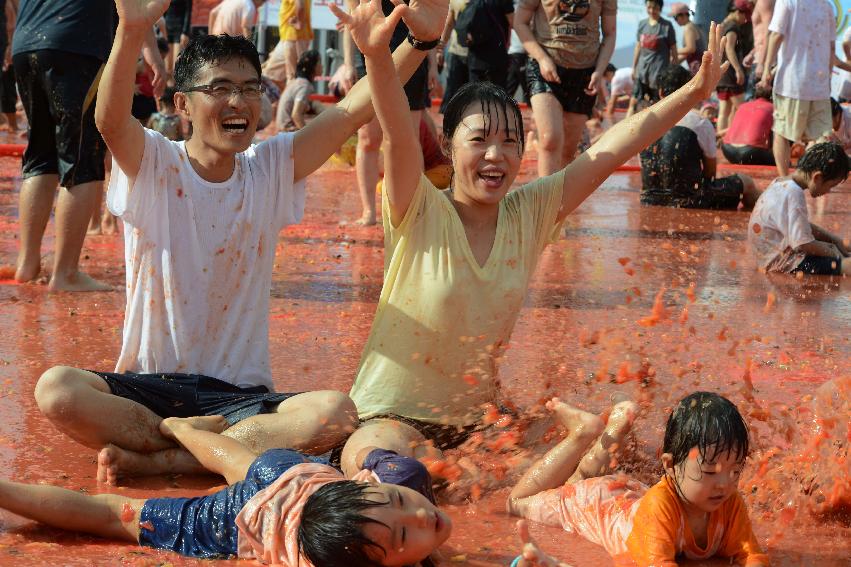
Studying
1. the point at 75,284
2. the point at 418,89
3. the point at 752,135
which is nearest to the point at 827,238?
the point at 418,89

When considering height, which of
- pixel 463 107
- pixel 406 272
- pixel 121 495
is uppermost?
pixel 463 107

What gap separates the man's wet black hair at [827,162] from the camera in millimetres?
7609

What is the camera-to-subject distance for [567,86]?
8.86 meters

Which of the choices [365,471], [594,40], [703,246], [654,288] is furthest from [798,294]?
[365,471]

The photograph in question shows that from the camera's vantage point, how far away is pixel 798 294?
23.1 ft

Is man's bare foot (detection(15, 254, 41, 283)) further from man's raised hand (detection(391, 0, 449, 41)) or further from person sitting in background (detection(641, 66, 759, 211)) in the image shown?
person sitting in background (detection(641, 66, 759, 211))

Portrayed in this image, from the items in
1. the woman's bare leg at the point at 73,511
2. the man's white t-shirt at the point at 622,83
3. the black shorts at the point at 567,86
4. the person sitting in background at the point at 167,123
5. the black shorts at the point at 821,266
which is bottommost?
the woman's bare leg at the point at 73,511

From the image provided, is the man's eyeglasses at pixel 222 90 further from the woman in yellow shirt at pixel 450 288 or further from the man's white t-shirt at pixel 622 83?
the man's white t-shirt at pixel 622 83

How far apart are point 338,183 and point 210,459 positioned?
7.61 meters

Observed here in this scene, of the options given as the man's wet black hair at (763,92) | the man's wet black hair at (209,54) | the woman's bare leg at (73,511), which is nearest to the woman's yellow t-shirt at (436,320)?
the man's wet black hair at (209,54)

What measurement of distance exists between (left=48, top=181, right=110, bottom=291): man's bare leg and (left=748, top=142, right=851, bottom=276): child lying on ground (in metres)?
4.01

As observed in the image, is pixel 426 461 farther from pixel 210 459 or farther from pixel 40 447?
pixel 40 447

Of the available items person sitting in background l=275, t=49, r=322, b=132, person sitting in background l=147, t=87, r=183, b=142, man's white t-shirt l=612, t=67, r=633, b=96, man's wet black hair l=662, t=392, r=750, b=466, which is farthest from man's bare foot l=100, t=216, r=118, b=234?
man's white t-shirt l=612, t=67, r=633, b=96

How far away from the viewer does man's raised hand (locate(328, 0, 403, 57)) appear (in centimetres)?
356
